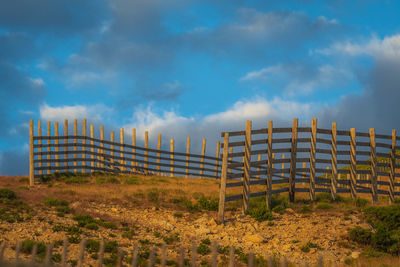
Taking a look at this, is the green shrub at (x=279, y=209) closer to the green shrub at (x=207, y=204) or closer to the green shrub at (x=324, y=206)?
the green shrub at (x=324, y=206)

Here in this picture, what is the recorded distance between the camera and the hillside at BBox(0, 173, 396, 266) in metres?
11.4

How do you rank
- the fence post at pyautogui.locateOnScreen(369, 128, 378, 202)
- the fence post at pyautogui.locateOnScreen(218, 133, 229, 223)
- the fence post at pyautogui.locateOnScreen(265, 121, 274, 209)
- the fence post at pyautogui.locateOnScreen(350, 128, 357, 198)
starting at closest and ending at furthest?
the fence post at pyautogui.locateOnScreen(218, 133, 229, 223) < the fence post at pyautogui.locateOnScreen(265, 121, 274, 209) < the fence post at pyautogui.locateOnScreen(350, 128, 357, 198) < the fence post at pyautogui.locateOnScreen(369, 128, 378, 202)

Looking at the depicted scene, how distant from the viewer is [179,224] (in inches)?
558

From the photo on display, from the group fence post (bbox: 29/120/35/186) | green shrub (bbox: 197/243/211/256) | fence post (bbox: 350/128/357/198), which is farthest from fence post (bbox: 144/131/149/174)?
green shrub (bbox: 197/243/211/256)

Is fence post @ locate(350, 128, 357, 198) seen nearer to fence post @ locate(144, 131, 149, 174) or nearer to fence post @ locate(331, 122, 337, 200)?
fence post @ locate(331, 122, 337, 200)

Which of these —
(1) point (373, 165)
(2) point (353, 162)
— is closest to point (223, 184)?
(2) point (353, 162)

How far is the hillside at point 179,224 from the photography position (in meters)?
11.4

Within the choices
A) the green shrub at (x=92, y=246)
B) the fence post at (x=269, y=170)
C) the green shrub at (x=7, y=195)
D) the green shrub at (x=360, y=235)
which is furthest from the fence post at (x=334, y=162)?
the green shrub at (x=7, y=195)

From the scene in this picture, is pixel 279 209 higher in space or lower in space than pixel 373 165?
lower

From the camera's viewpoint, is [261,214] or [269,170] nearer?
[261,214]

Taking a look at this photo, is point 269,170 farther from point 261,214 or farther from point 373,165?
point 373,165

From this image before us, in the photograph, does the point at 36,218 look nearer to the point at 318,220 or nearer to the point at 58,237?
the point at 58,237

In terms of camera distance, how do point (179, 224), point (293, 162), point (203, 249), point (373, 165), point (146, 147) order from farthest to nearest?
point (146, 147), point (373, 165), point (293, 162), point (179, 224), point (203, 249)

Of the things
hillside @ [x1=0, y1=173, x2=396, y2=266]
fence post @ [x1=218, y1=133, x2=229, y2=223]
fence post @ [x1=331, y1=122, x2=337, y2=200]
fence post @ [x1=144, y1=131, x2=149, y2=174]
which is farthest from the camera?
fence post @ [x1=144, y1=131, x2=149, y2=174]
